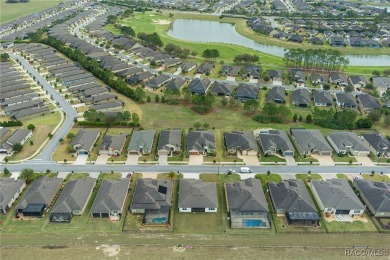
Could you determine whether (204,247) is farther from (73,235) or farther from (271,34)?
(271,34)

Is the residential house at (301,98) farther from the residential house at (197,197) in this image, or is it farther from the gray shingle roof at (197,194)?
the residential house at (197,197)

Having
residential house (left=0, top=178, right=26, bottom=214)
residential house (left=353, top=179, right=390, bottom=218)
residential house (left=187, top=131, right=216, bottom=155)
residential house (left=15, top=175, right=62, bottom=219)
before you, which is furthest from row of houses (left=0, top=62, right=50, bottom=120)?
residential house (left=353, top=179, right=390, bottom=218)

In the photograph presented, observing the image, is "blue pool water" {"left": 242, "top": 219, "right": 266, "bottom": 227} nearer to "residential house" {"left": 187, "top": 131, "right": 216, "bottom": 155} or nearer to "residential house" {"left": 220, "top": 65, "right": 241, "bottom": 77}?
"residential house" {"left": 187, "top": 131, "right": 216, "bottom": 155}

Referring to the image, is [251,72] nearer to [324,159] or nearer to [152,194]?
[324,159]

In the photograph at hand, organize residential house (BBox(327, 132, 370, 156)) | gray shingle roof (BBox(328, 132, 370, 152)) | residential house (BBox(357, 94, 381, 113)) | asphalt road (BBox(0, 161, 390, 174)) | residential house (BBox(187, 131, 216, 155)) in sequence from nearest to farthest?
asphalt road (BBox(0, 161, 390, 174)) → residential house (BBox(187, 131, 216, 155)) → residential house (BBox(327, 132, 370, 156)) → gray shingle roof (BBox(328, 132, 370, 152)) → residential house (BBox(357, 94, 381, 113))

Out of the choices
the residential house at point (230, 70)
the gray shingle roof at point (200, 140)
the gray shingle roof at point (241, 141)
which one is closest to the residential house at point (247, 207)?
the gray shingle roof at point (241, 141)

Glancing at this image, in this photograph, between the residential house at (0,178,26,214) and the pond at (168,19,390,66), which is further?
the pond at (168,19,390,66)
